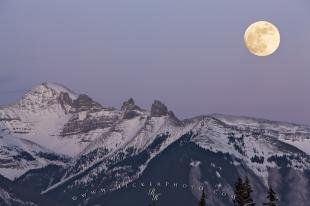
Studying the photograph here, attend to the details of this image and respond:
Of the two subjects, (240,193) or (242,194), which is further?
(240,193)

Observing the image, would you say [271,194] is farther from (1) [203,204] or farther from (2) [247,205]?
(1) [203,204]

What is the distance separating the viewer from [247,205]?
112250 millimetres

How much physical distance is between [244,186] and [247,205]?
3.20 m

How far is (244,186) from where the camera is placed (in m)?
115

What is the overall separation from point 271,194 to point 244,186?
5041 mm

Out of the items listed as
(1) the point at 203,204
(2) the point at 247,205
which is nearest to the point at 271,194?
(2) the point at 247,205

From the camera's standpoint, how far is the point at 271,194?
110 m

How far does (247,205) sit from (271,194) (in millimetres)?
3024

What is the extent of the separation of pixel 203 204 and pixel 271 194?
10919mm

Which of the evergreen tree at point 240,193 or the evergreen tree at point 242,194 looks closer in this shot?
the evergreen tree at point 242,194

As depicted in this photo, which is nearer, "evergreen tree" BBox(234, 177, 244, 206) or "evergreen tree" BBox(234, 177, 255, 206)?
"evergreen tree" BBox(234, 177, 255, 206)

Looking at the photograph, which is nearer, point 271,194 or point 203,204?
point 271,194

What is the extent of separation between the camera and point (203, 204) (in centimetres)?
11938
